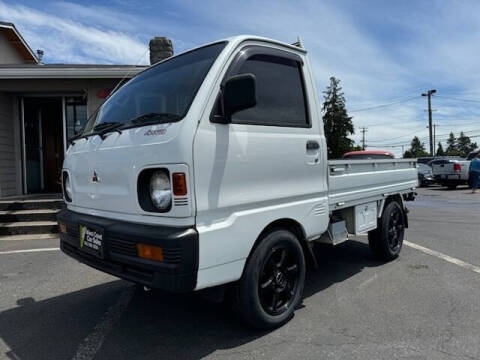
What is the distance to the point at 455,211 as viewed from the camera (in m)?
10.2

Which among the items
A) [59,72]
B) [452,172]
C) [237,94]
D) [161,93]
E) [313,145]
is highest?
[59,72]

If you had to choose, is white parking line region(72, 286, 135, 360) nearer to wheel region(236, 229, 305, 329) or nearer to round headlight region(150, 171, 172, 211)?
wheel region(236, 229, 305, 329)

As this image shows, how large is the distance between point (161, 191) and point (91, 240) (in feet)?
2.71

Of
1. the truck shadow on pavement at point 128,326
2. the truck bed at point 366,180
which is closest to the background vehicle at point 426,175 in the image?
the truck bed at point 366,180

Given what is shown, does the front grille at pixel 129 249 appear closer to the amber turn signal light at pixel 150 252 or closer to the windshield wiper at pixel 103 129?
the amber turn signal light at pixel 150 252

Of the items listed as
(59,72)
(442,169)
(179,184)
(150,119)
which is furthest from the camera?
(442,169)

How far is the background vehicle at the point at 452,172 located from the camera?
18.6m

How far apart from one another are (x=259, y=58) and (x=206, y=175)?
1.20m

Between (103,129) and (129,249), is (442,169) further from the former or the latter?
(129,249)

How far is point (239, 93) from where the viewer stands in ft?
8.51

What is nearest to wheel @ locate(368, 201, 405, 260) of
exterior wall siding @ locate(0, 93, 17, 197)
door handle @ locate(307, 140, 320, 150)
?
door handle @ locate(307, 140, 320, 150)

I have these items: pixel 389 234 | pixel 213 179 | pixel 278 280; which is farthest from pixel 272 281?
pixel 389 234

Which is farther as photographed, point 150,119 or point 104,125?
point 104,125

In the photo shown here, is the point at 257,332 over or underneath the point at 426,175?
underneath
